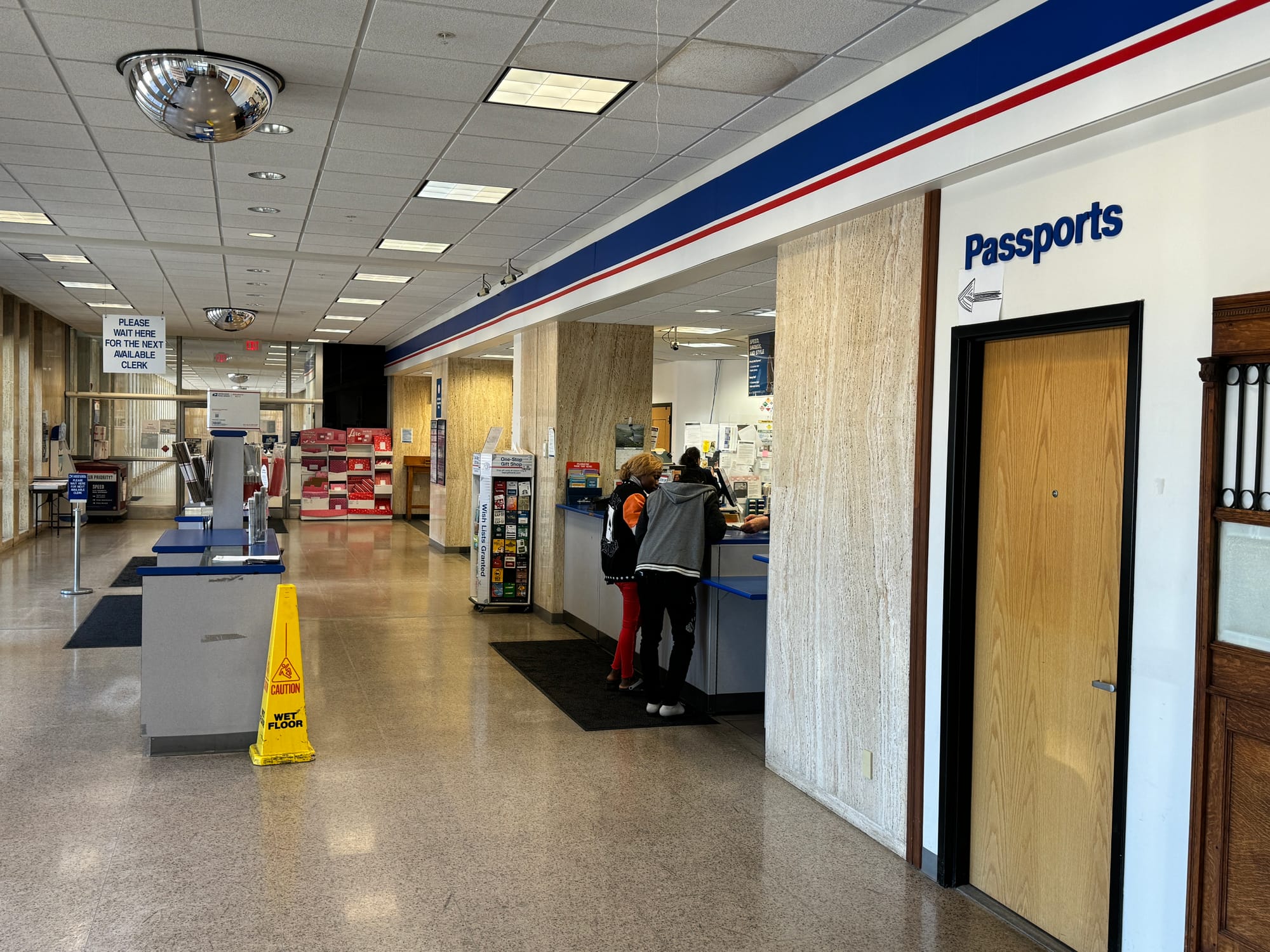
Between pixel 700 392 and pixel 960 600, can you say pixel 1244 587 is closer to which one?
pixel 960 600

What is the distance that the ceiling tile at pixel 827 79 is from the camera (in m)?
4.22

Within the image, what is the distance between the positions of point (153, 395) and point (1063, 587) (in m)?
17.9

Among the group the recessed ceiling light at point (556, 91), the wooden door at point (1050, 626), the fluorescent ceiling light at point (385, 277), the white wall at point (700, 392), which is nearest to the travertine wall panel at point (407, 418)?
the white wall at point (700, 392)

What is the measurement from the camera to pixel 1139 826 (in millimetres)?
3049

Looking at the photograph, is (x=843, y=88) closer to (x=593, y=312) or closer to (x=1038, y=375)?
(x=1038, y=375)

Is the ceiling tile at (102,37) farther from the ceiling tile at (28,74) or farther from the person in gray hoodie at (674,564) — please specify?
the person in gray hoodie at (674,564)

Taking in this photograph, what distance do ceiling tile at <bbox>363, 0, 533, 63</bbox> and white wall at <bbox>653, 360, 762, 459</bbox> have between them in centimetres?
1341

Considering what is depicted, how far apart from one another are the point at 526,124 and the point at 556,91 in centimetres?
51

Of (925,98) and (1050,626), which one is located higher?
(925,98)

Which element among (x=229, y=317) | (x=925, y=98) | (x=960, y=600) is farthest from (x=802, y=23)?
(x=229, y=317)

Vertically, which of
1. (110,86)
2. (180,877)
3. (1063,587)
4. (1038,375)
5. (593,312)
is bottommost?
(180,877)

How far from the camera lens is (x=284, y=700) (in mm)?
5164

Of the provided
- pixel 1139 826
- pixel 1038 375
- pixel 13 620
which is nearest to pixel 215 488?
pixel 13 620

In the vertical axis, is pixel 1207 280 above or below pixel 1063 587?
above
